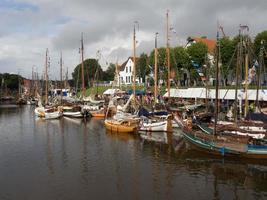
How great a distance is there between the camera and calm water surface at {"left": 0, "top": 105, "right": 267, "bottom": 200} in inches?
1023

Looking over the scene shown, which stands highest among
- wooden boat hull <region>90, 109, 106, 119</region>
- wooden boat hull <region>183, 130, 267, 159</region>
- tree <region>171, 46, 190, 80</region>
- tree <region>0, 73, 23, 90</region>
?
tree <region>171, 46, 190, 80</region>

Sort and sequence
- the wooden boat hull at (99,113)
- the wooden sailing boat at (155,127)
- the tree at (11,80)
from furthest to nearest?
1. the tree at (11,80)
2. the wooden boat hull at (99,113)
3. the wooden sailing boat at (155,127)

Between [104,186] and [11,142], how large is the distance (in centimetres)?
2336

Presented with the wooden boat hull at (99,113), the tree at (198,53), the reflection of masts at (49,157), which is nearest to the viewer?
the reflection of masts at (49,157)

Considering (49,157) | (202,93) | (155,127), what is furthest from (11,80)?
(49,157)

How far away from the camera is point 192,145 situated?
40.2 metres

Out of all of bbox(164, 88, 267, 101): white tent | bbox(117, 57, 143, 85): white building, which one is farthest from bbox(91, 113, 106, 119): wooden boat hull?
bbox(117, 57, 143, 85): white building

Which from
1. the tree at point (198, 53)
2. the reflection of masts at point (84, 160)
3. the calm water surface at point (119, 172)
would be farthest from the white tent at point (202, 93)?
the reflection of masts at point (84, 160)

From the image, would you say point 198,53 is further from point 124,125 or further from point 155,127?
point 155,127

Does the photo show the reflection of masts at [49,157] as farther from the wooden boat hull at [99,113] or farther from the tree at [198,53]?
the tree at [198,53]

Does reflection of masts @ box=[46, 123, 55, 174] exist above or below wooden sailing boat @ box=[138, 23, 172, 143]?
below

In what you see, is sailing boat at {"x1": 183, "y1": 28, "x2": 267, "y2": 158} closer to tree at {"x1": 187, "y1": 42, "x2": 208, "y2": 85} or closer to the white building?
tree at {"x1": 187, "y1": 42, "x2": 208, "y2": 85}

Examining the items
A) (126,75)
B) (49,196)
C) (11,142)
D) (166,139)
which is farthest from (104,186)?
(126,75)

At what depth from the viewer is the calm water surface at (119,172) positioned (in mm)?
25984
